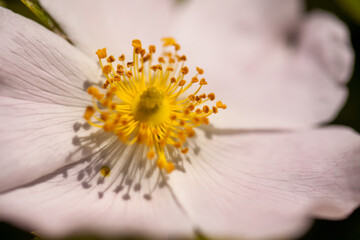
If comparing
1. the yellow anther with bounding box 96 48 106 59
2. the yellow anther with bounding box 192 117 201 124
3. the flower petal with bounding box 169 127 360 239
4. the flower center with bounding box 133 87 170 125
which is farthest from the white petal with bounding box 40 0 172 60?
the flower petal with bounding box 169 127 360 239

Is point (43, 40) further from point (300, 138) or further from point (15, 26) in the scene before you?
point (300, 138)

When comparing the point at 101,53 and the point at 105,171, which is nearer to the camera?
the point at 105,171

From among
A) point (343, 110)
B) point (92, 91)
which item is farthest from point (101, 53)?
point (343, 110)

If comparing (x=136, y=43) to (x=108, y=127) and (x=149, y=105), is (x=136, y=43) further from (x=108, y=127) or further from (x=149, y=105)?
(x=108, y=127)

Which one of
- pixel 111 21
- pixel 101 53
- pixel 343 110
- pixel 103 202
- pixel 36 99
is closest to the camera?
pixel 103 202

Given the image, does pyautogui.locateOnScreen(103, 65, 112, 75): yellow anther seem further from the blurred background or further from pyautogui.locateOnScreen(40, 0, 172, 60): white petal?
the blurred background
